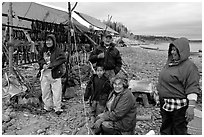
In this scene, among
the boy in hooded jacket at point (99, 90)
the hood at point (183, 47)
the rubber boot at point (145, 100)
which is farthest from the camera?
the rubber boot at point (145, 100)

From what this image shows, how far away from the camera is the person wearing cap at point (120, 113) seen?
3119 mm

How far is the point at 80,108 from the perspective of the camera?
480 cm

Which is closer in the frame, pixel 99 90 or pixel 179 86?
pixel 179 86

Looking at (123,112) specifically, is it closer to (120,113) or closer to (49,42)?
(120,113)

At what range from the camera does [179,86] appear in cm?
275

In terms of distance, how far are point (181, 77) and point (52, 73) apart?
2.56 m

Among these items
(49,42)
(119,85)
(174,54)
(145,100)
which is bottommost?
(145,100)

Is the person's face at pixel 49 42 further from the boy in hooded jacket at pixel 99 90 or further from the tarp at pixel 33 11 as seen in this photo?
the tarp at pixel 33 11

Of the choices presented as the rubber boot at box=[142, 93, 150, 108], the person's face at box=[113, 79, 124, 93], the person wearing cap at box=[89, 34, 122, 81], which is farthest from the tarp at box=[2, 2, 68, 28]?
the person's face at box=[113, 79, 124, 93]

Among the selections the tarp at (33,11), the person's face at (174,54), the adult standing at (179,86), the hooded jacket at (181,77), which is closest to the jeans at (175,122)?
the adult standing at (179,86)

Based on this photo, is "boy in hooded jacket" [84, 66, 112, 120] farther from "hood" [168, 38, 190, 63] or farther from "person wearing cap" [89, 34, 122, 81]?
"hood" [168, 38, 190, 63]

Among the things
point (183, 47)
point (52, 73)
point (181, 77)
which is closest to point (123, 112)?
point (181, 77)

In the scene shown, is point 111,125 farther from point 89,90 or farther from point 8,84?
point 8,84

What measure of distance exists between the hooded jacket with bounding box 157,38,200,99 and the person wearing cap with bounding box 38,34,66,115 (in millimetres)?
2226
